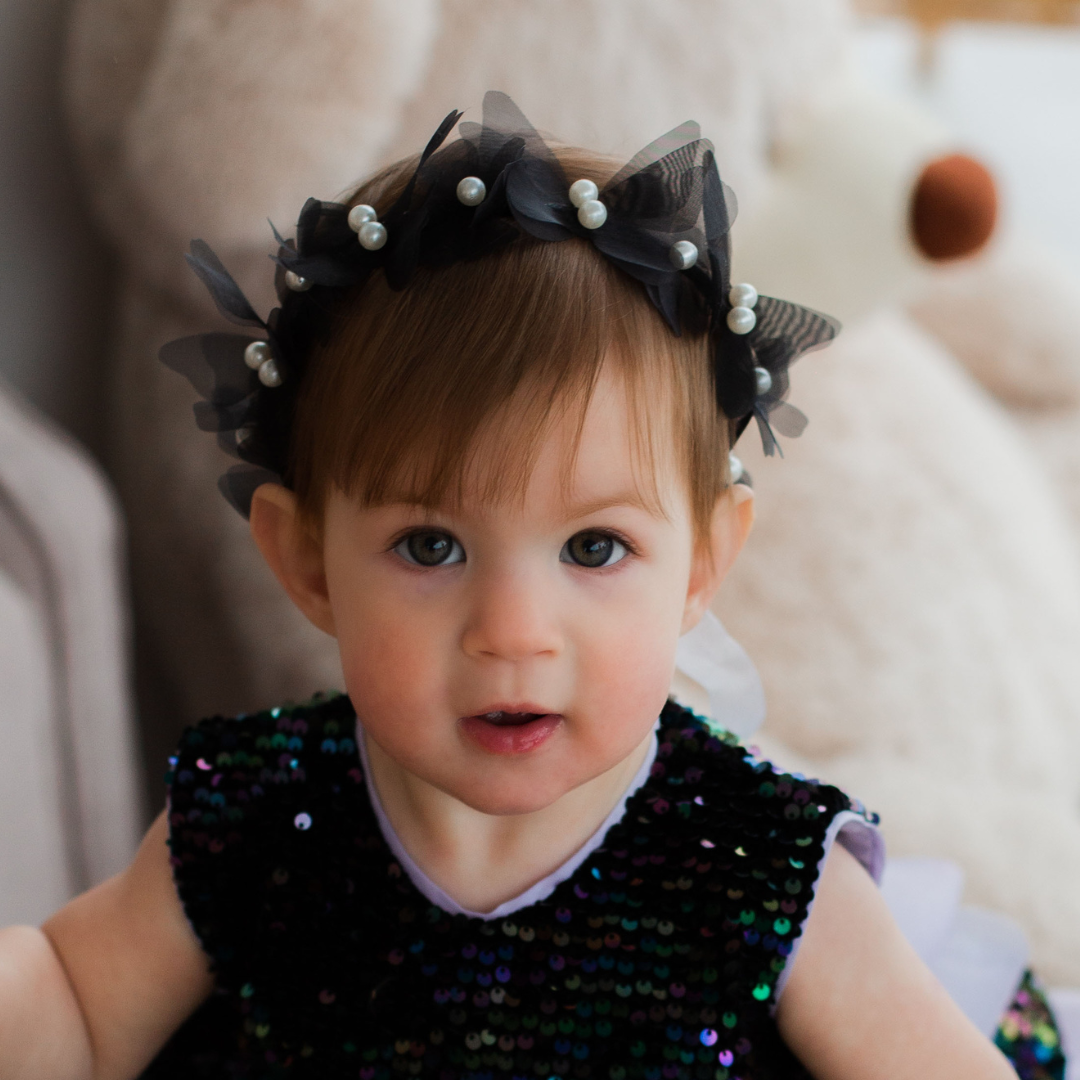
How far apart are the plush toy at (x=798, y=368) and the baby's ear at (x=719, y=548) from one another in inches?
12.5

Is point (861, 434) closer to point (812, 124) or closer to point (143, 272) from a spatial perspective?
point (812, 124)

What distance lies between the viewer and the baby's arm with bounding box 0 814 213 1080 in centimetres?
58

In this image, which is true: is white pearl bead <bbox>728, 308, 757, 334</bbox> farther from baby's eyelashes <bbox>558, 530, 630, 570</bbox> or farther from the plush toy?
the plush toy

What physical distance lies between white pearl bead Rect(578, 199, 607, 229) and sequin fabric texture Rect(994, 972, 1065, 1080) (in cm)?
51

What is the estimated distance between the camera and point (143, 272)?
2.89 feet

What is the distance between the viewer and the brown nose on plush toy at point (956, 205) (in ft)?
2.69

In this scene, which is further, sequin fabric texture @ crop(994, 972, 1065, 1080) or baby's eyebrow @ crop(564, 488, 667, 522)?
sequin fabric texture @ crop(994, 972, 1065, 1080)

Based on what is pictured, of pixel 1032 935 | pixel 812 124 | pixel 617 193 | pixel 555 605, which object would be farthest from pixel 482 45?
pixel 1032 935

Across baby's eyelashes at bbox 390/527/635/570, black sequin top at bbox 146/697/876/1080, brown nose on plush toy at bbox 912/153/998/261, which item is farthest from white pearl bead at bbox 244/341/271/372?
brown nose on plush toy at bbox 912/153/998/261

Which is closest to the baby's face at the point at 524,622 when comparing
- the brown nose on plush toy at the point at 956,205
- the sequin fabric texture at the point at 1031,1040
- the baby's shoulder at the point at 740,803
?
the baby's shoulder at the point at 740,803

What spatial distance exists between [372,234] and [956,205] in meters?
0.50

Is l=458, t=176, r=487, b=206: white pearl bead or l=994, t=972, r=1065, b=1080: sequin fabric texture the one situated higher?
l=458, t=176, r=487, b=206: white pearl bead

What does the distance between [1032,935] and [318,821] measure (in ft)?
Answer: 1.64

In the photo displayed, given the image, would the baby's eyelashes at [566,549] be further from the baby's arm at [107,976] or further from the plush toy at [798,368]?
the plush toy at [798,368]
